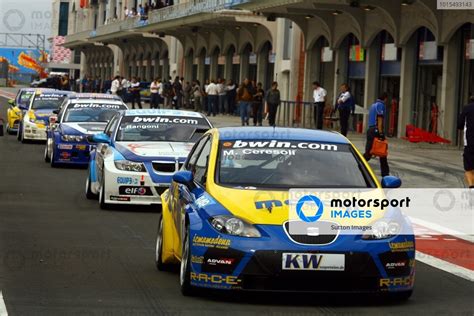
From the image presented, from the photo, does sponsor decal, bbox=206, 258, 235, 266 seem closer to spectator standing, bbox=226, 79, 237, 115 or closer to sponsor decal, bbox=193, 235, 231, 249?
sponsor decal, bbox=193, 235, 231, 249

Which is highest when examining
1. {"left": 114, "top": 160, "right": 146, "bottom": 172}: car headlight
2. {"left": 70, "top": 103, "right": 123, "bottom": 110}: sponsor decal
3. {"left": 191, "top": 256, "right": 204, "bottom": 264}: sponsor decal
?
{"left": 70, "top": 103, "right": 123, "bottom": 110}: sponsor decal

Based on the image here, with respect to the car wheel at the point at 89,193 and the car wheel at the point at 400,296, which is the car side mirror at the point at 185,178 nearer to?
the car wheel at the point at 400,296

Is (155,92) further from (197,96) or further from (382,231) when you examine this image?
(382,231)

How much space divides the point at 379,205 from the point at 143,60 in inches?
2803

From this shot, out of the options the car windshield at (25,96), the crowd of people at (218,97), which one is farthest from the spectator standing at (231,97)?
the car windshield at (25,96)

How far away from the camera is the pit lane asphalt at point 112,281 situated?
8477 mm

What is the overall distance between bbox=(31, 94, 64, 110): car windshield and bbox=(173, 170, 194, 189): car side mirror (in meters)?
22.0

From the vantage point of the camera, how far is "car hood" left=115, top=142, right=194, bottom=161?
1566cm

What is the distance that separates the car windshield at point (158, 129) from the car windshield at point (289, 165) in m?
6.97

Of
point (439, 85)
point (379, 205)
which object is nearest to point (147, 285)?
point (379, 205)

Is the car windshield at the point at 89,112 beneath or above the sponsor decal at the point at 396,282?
above

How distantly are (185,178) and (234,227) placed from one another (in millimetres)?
1069

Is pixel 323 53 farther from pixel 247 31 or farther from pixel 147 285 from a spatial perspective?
pixel 147 285

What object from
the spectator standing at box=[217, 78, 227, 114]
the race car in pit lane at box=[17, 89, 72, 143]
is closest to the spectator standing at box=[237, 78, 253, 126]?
the race car in pit lane at box=[17, 89, 72, 143]
